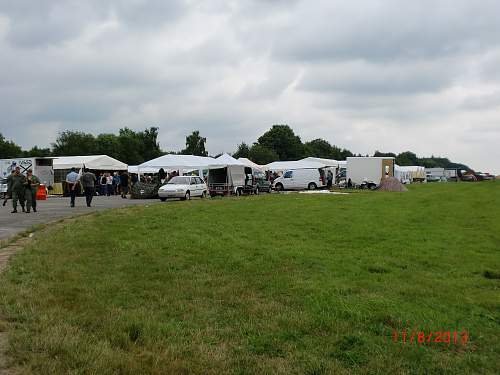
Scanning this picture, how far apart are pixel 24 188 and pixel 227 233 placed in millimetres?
10774

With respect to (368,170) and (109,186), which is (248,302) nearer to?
(109,186)

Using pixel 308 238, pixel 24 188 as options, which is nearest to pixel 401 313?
pixel 308 238

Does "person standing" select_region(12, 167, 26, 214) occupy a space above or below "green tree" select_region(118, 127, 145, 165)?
below

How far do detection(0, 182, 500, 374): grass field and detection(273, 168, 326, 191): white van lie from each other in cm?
3273

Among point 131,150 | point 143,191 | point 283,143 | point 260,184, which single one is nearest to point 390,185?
point 260,184

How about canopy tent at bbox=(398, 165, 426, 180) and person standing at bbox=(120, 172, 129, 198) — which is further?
canopy tent at bbox=(398, 165, 426, 180)

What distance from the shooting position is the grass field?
4004 mm

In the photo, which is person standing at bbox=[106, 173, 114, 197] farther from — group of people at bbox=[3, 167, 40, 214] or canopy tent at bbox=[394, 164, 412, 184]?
canopy tent at bbox=[394, 164, 412, 184]

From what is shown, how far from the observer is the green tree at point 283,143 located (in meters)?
114

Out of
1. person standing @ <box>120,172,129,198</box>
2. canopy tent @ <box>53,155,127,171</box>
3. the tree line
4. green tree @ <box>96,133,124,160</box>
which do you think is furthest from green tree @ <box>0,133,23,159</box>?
person standing @ <box>120,172,129,198</box>

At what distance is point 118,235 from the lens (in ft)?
36.6

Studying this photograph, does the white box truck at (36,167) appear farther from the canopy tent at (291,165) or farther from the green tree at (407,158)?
the green tree at (407,158)
